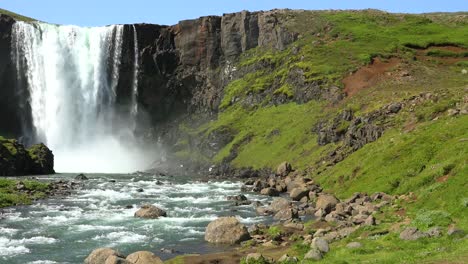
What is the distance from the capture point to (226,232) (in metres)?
35.4

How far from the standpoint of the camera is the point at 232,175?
91188mm

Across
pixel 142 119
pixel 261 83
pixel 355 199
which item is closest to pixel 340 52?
pixel 261 83

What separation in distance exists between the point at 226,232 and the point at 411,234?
13922 mm

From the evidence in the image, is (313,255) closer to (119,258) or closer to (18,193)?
(119,258)

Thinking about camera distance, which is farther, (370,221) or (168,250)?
(168,250)

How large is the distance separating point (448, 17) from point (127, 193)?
131534 millimetres

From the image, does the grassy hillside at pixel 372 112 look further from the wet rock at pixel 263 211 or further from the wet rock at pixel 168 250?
the wet rock at pixel 168 250

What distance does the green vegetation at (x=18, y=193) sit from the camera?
179 feet

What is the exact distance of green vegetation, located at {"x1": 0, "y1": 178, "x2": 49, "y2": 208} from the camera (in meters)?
54.6

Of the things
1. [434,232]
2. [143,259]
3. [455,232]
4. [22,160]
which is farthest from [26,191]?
[455,232]

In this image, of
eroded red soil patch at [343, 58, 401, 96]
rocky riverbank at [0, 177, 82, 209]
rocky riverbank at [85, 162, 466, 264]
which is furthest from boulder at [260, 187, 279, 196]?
eroded red soil patch at [343, 58, 401, 96]

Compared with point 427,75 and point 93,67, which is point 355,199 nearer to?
point 427,75

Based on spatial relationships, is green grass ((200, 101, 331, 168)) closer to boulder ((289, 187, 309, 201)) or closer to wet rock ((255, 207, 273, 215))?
boulder ((289, 187, 309, 201))

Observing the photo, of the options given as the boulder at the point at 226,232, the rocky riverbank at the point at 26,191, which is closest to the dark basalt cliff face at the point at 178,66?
the rocky riverbank at the point at 26,191
